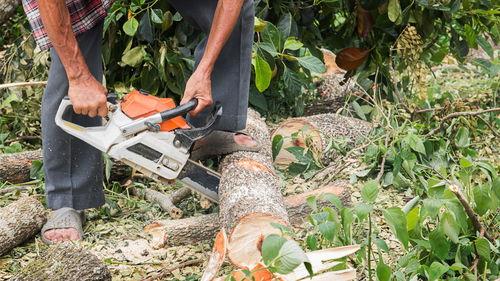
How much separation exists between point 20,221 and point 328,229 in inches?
53.0

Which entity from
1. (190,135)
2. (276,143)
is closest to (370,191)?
(190,135)

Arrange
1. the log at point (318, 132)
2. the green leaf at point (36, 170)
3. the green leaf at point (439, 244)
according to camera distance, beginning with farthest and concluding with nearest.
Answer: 1. the log at point (318, 132)
2. the green leaf at point (36, 170)
3. the green leaf at point (439, 244)

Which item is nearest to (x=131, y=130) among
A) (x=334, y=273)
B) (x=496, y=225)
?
(x=334, y=273)

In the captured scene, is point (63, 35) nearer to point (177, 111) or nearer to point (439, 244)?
point (177, 111)

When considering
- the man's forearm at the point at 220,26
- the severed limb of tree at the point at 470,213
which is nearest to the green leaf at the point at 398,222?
the severed limb of tree at the point at 470,213

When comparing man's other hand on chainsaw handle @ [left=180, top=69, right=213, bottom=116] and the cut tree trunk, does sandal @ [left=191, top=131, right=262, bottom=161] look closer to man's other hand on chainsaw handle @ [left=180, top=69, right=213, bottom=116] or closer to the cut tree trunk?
man's other hand on chainsaw handle @ [left=180, top=69, right=213, bottom=116]

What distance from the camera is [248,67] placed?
98.1 inches

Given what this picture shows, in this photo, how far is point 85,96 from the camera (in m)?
2.06

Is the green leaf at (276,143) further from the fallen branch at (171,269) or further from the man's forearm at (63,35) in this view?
the man's forearm at (63,35)

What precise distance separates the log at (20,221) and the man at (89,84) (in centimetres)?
5

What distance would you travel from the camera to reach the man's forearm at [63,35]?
6.33 ft

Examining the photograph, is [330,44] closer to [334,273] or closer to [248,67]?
[248,67]

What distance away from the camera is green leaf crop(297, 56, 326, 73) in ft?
9.51

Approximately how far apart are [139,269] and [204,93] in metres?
0.73
